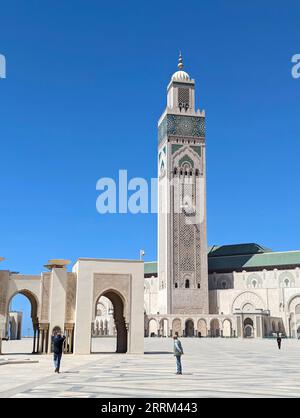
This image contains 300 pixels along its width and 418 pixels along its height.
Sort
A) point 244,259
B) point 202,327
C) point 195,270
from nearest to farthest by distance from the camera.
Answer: point 202,327 < point 195,270 < point 244,259

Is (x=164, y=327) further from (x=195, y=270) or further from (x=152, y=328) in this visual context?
(x=195, y=270)

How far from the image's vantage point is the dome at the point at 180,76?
59.8 meters

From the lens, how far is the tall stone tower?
177 feet

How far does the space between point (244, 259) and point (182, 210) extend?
1107 cm

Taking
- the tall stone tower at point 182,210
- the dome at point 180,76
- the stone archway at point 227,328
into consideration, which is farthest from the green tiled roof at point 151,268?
the dome at point 180,76

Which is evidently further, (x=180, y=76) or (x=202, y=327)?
(x=180, y=76)

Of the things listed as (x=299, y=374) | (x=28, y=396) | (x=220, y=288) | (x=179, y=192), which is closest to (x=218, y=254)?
(x=220, y=288)

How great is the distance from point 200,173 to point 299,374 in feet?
153

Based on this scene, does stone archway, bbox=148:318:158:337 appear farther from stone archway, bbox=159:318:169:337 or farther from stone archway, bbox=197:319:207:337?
stone archway, bbox=197:319:207:337

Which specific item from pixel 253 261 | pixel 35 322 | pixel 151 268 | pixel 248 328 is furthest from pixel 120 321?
pixel 151 268

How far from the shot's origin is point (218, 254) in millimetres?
63500

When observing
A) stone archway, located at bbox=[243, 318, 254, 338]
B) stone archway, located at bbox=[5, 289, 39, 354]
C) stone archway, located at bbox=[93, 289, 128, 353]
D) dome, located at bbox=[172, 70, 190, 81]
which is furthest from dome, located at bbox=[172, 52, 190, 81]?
stone archway, located at bbox=[5, 289, 39, 354]

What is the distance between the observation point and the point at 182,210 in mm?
55750
